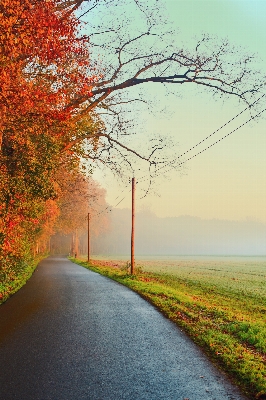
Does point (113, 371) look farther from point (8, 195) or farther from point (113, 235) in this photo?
point (113, 235)

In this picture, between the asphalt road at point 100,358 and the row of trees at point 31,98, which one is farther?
the row of trees at point 31,98

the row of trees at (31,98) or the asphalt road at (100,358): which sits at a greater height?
the row of trees at (31,98)

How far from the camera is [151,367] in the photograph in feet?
22.0

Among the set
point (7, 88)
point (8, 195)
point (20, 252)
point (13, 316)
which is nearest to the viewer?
point (7, 88)

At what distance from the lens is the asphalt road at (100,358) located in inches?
220

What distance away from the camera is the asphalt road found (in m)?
5.58

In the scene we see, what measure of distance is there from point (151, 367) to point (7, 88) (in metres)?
7.03

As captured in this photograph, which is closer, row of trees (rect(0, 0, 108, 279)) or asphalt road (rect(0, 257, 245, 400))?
asphalt road (rect(0, 257, 245, 400))

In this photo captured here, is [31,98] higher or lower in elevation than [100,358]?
higher

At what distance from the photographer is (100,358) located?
724 cm

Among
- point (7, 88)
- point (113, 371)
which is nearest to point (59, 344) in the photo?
point (113, 371)

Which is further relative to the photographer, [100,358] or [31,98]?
[31,98]

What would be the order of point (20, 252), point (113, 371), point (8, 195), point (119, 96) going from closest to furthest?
point (113, 371) < point (8, 195) < point (20, 252) < point (119, 96)

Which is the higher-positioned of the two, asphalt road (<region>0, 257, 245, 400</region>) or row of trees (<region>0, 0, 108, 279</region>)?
row of trees (<region>0, 0, 108, 279</region>)
